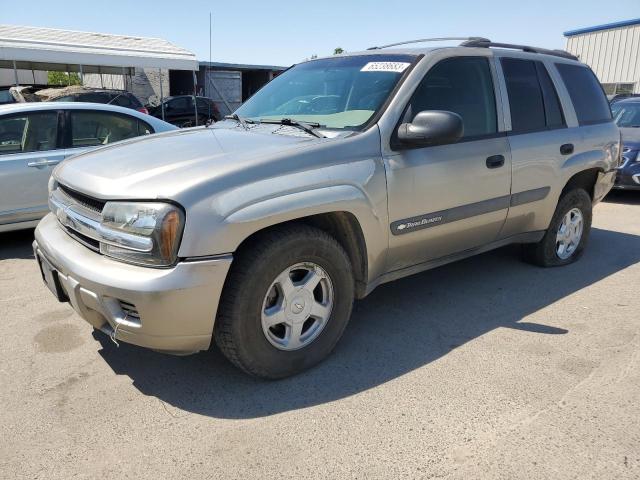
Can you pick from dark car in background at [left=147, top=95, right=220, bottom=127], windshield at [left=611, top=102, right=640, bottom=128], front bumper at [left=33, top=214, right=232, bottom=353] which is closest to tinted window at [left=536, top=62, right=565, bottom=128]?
front bumper at [left=33, top=214, right=232, bottom=353]

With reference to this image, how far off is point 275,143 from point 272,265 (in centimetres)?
73

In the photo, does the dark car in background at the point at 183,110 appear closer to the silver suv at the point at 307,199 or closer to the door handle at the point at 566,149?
the silver suv at the point at 307,199

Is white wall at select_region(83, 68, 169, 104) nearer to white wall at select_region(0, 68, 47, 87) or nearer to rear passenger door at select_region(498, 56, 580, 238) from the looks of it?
white wall at select_region(0, 68, 47, 87)

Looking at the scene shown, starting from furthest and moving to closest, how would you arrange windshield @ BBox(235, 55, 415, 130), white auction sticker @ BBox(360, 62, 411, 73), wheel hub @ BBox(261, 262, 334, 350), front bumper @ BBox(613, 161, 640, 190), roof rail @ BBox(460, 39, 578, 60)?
front bumper @ BBox(613, 161, 640, 190), roof rail @ BBox(460, 39, 578, 60), white auction sticker @ BBox(360, 62, 411, 73), windshield @ BBox(235, 55, 415, 130), wheel hub @ BBox(261, 262, 334, 350)

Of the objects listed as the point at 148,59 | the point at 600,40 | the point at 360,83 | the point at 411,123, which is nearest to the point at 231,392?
the point at 411,123

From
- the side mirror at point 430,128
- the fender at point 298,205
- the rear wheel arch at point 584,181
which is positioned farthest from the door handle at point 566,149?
the fender at point 298,205

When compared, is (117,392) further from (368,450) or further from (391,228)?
(391,228)

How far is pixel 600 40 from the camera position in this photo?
80.0 ft

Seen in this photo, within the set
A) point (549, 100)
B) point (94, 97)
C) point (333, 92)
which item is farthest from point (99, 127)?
point (94, 97)

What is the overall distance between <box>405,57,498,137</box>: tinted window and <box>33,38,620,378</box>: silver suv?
0.04 ft

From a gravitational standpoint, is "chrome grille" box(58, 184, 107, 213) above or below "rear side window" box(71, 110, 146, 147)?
below

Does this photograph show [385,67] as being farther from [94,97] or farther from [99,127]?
[94,97]

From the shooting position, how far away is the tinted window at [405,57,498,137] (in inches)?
134

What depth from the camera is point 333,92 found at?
3.62 m
